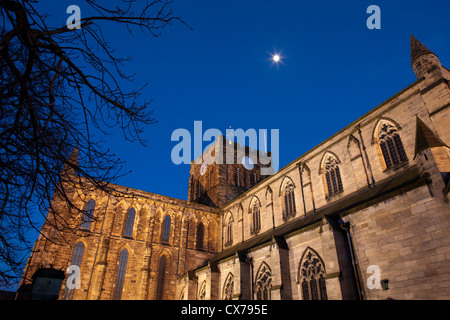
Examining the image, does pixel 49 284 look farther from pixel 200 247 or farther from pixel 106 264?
pixel 200 247

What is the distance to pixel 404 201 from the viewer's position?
1220 cm

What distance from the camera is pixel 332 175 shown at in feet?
66.7

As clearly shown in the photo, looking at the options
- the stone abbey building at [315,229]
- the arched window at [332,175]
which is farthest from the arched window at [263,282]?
the arched window at [332,175]

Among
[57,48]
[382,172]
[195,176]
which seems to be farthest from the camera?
[195,176]

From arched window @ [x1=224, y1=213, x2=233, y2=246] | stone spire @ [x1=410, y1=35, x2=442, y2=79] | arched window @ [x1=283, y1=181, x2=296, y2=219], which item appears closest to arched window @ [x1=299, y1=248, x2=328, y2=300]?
arched window @ [x1=283, y1=181, x2=296, y2=219]

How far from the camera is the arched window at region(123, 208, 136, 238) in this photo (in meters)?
26.8

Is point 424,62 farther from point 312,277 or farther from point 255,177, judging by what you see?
point 255,177

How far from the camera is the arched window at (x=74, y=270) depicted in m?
22.1

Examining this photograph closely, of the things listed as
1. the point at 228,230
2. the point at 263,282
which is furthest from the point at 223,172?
the point at 263,282

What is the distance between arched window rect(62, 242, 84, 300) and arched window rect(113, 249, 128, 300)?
10.1ft

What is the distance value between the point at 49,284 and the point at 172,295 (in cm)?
2005

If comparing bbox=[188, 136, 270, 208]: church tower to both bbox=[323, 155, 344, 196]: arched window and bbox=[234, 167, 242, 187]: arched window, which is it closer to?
bbox=[234, 167, 242, 187]: arched window

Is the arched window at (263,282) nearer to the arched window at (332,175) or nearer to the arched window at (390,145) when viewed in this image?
the arched window at (332,175)
